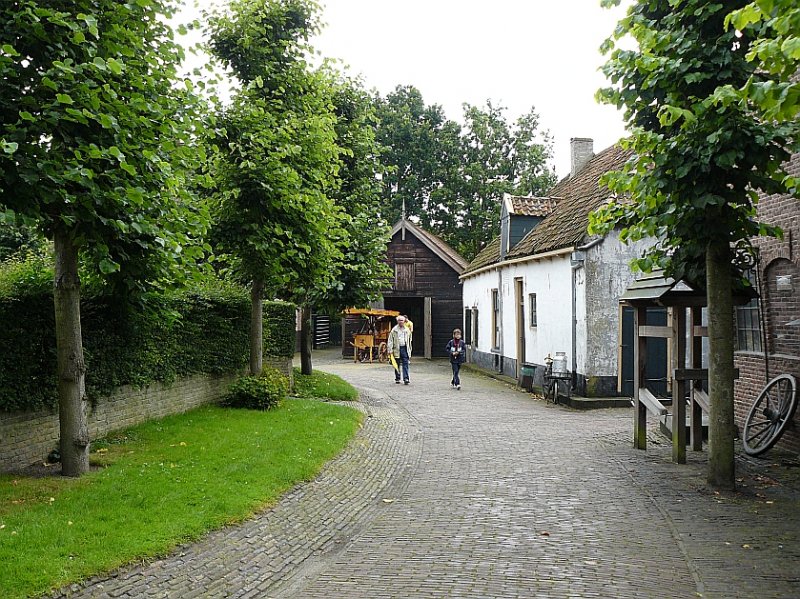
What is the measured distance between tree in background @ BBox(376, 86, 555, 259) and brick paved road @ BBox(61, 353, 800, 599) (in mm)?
35100

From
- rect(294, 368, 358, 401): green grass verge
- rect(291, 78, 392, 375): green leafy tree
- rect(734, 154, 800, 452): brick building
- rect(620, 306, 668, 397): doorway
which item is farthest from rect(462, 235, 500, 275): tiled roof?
rect(734, 154, 800, 452): brick building

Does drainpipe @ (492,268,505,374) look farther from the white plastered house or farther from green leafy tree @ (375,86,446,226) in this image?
green leafy tree @ (375,86,446,226)

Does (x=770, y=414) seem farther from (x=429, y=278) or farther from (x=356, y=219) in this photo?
(x=429, y=278)

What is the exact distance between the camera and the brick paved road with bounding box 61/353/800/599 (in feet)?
18.9

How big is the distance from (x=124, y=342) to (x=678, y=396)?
798 centimetres

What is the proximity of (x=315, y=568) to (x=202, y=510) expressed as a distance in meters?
1.46

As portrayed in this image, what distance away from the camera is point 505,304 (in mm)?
24953

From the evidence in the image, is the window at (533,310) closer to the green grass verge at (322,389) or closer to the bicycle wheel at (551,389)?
the bicycle wheel at (551,389)

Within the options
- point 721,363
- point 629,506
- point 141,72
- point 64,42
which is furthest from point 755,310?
point 64,42

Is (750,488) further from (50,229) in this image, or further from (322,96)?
(322,96)

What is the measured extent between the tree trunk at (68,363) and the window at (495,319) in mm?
Result: 18926

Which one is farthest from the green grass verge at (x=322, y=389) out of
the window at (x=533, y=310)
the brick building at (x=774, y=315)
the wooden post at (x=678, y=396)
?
the brick building at (x=774, y=315)

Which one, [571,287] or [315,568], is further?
[571,287]

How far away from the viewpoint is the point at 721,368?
28.9 feet
